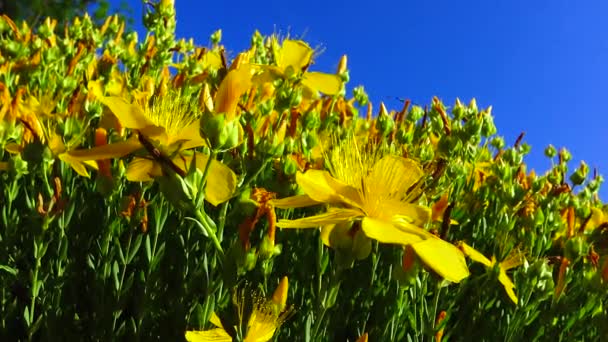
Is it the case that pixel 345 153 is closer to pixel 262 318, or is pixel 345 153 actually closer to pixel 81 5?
pixel 262 318

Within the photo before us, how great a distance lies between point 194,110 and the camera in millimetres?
1477

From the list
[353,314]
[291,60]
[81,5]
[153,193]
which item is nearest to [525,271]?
[353,314]

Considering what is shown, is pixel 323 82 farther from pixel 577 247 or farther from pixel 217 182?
pixel 217 182

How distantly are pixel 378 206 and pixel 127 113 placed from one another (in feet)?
1.53

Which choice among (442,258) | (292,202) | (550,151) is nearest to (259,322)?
(292,202)

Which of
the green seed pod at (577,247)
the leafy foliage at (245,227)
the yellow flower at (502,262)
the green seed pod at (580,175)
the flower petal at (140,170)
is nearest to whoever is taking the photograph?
the flower petal at (140,170)

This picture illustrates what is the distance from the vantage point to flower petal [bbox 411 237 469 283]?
1099 mm

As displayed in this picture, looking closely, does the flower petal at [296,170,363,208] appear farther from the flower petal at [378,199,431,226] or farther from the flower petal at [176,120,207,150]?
the flower petal at [176,120,207,150]

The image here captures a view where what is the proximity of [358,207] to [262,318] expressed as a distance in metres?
0.25

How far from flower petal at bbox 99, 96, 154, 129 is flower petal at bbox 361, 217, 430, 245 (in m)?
0.43

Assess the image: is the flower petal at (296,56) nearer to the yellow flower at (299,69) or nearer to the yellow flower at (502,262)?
the yellow flower at (299,69)

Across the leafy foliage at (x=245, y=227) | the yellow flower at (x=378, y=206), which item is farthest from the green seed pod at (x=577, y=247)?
the yellow flower at (x=378, y=206)

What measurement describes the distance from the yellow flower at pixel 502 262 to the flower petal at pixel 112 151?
77 cm

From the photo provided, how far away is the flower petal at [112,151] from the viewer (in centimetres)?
123
